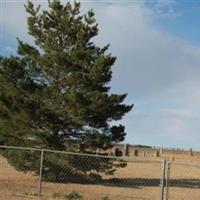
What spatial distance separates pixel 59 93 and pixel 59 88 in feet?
1.44

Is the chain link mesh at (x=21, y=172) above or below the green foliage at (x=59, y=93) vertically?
below

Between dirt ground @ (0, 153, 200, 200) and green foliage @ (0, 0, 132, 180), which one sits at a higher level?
green foliage @ (0, 0, 132, 180)

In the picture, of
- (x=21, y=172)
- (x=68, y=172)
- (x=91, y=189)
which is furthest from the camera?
(x=21, y=172)

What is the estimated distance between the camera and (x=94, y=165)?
24.0 m

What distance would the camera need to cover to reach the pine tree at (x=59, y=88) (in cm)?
2405

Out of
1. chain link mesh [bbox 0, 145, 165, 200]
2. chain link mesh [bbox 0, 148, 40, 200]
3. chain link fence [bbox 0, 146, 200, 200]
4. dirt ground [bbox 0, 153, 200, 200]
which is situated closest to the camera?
dirt ground [bbox 0, 153, 200, 200]

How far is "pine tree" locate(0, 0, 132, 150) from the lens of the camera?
2405cm

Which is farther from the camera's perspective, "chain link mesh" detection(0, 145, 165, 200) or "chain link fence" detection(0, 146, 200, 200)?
"chain link mesh" detection(0, 145, 165, 200)

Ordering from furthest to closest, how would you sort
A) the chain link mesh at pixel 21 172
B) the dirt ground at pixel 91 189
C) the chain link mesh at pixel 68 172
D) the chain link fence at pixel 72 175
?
the chain link mesh at pixel 68 172 < the chain link fence at pixel 72 175 < the chain link mesh at pixel 21 172 < the dirt ground at pixel 91 189

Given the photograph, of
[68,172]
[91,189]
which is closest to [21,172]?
[68,172]

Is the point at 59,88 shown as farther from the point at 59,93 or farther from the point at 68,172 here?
the point at 68,172

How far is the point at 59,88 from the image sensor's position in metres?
24.6

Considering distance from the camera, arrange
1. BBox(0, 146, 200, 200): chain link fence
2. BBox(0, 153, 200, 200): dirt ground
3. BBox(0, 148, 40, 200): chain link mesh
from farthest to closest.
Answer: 1. BBox(0, 146, 200, 200): chain link fence
2. BBox(0, 148, 40, 200): chain link mesh
3. BBox(0, 153, 200, 200): dirt ground

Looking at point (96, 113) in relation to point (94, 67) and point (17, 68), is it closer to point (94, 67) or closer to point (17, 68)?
point (94, 67)
